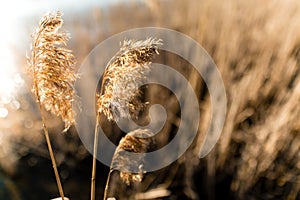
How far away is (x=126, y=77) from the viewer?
30.4 inches

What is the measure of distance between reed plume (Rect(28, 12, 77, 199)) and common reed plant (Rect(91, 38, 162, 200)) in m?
0.08

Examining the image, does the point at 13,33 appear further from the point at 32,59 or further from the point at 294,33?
the point at 32,59

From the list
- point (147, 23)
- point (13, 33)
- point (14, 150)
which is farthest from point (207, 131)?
point (13, 33)

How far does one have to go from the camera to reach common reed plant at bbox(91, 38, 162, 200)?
758 mm

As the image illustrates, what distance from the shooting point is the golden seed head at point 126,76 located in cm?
76

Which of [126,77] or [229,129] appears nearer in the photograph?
[126,77]

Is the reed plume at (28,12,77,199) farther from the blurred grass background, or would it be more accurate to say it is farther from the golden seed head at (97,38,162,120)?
the blurred grass background

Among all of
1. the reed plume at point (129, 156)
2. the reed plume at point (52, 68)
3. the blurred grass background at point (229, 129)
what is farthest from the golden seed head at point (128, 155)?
the blurred grass background at point (229, 129)

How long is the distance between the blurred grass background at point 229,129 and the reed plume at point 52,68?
1097mm

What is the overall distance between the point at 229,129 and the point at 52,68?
125 centimetres

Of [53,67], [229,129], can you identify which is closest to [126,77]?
[53,67]

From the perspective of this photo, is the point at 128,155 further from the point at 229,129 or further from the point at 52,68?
the point at 229,129

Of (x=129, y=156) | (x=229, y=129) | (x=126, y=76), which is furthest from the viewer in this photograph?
(x=229, y=129)

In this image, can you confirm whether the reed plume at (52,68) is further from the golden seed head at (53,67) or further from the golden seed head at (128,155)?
the golden seed head at (128,155)
